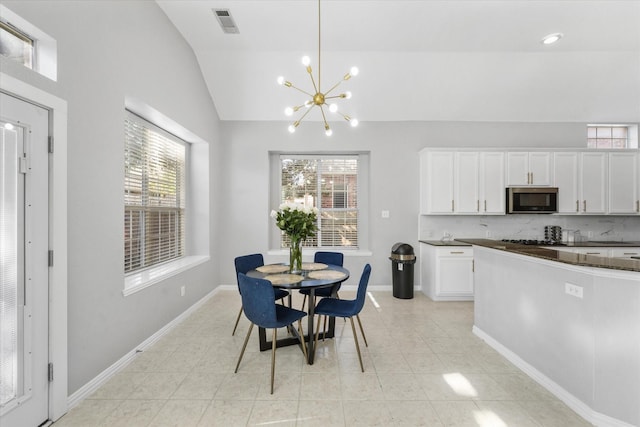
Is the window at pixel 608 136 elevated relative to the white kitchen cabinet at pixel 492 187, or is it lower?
elevated

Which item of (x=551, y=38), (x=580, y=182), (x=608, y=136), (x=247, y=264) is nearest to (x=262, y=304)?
(x=247, y=264)

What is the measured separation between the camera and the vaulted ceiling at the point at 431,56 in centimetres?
314

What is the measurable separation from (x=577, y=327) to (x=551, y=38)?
3.54 metres

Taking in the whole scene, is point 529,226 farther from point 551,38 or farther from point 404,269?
point 551,38

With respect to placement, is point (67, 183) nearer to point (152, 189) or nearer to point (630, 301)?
point (152, 189)

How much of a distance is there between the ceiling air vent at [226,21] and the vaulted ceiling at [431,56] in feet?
0.20

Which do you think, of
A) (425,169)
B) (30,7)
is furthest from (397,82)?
(30,7)

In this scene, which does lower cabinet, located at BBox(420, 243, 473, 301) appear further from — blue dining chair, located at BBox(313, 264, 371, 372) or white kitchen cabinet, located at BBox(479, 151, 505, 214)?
blue dining chair, located at BBox(313, 264, 371, 372)

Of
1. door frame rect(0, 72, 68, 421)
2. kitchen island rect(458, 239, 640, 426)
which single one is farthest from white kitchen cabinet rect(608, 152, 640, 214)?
door frame rect(0, 72, 68, 421)

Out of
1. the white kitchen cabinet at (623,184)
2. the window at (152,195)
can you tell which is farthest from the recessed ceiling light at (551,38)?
the window at (152,195)

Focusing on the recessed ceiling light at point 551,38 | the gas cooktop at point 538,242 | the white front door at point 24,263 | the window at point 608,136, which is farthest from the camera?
the window at point 608,136

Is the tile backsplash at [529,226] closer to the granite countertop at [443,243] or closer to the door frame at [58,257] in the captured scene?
the granite countertop at [443,243]

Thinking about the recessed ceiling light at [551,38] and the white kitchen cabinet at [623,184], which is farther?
the white kitchen cabinet at [623,184]

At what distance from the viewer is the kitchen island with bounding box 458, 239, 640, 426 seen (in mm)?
1729
